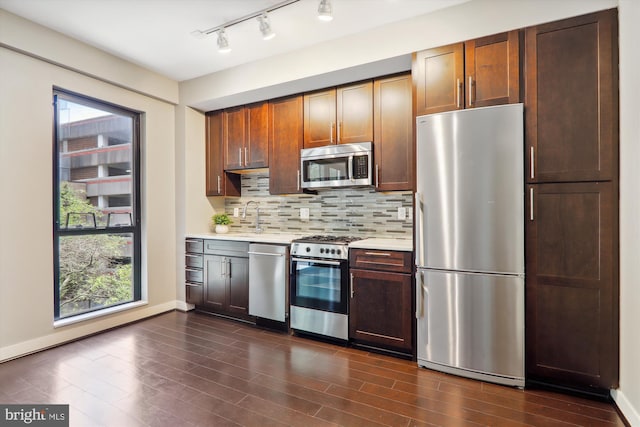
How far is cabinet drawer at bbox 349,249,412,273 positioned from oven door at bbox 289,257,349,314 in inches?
4.2

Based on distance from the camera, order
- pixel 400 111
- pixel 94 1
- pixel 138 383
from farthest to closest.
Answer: pixel 400 111 → pixel 94 1 → pixel 138 383

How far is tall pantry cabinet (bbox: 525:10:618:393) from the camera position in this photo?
2137 mm

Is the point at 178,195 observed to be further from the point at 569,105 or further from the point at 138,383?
the point at 569,105

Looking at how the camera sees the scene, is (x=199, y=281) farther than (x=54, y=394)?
Yes

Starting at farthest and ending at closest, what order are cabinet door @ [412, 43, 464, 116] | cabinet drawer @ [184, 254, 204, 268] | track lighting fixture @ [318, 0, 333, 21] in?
cabinet drawer @ [184, 254, 204, 268], cabinet door @ [412, 43, 464, 116], track lighting fixture @ [318, 0, 333, 21]

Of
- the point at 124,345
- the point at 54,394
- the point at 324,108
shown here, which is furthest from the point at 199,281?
the point at 324,108

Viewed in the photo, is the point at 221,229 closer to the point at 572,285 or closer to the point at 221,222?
the point at 221,222

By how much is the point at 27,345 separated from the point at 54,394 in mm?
952

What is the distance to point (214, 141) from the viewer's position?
4301mm

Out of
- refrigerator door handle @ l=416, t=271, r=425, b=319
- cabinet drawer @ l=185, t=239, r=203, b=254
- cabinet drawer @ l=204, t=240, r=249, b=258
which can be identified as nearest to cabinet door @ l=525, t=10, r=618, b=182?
refrigerator door handle @ l=416, t=271, r=425, b=319

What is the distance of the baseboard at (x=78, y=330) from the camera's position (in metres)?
2.76

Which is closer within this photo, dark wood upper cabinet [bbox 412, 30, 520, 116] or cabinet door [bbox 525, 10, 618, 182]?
cabinet door [bbox 525, 10, 618, 182]
